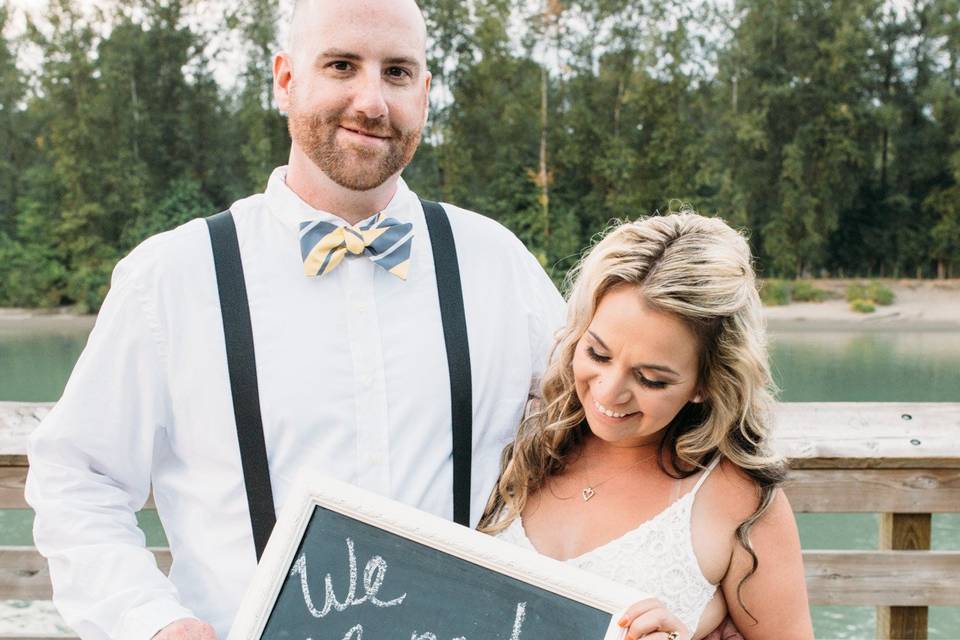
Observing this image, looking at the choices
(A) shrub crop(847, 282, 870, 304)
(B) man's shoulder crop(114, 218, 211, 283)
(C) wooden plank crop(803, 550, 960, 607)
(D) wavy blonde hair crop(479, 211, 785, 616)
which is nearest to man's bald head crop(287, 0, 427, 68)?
(B) man's shoulder crop(114, 218, 211, 283)

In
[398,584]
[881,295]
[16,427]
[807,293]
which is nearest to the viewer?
[398,584]

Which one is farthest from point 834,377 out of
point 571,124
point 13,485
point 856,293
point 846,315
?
point 13,485

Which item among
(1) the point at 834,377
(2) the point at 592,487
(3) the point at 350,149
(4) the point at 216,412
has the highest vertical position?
(3) the point at 350,149

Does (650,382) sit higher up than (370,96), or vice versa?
(370,96)

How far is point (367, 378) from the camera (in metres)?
1.68

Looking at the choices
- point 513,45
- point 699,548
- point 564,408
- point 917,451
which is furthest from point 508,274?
point 513,45

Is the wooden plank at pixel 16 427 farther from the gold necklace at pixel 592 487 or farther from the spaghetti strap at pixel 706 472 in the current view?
the spaghetti strap at pixel 706 472

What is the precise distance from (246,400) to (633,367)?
24.1 inches

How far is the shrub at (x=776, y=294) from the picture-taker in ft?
71.6

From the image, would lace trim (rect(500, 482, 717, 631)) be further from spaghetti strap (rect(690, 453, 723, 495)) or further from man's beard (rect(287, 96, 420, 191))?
man's beard (rect(287, 96, 420, 191))

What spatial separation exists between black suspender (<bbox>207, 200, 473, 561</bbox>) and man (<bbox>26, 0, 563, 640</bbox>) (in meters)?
0.02

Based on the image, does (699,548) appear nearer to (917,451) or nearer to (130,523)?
(917,451)

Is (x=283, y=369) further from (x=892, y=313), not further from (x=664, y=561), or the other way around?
(x=892, y=313)

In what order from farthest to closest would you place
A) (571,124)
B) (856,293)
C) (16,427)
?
(571,124) → (856,293) → (16,427)
